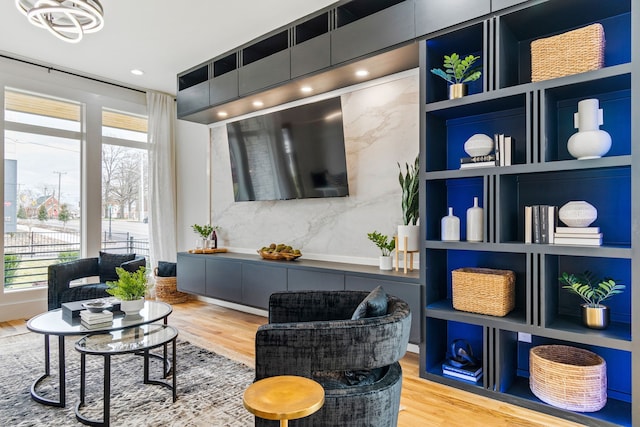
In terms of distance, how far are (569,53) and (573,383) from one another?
1.85 m

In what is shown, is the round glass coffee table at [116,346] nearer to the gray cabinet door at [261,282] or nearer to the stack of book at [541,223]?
the gray cabinet door at [261,282]

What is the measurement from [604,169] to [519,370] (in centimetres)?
142

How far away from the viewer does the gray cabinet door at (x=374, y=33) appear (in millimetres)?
2791

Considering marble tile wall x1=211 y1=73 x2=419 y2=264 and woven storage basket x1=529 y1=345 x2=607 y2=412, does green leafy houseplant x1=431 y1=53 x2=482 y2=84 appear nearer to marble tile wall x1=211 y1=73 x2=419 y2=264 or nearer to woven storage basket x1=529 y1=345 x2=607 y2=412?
marble tile wall x1=211 y1=73 x2=419 y2=264

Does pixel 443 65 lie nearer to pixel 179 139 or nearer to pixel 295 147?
pixel 295 147

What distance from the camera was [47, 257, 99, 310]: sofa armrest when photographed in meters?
3.80

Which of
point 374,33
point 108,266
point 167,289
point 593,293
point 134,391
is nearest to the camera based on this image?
point 593,293

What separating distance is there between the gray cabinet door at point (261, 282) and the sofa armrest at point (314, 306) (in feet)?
4.48

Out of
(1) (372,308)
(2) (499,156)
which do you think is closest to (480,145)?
(2) (499,156)

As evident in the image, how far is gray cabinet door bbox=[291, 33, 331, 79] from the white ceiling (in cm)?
28

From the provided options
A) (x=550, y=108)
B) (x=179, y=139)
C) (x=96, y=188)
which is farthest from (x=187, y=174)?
(x=550, y=108)

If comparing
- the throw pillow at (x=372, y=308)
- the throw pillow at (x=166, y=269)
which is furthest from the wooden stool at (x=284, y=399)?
the throw pillow at (x=166, y=269)

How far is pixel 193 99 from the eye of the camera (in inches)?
180

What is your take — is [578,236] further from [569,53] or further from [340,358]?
[340,358]
